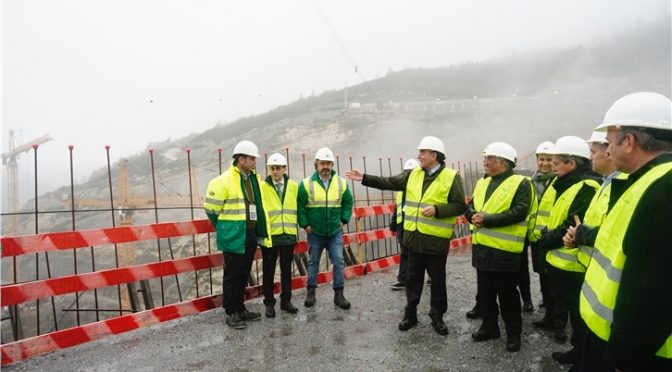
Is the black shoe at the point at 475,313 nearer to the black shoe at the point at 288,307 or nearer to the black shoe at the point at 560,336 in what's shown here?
the black shoe at the point at 560,336

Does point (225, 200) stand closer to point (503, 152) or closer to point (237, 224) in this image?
point (237, 224)

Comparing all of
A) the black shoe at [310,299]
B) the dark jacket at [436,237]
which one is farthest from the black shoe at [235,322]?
the dark jacket at [436,237]

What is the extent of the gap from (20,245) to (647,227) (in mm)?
4869

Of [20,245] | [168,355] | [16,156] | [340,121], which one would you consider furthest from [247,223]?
[16,156]

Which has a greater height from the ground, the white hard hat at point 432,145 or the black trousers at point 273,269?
the white hard hat at point 432,145

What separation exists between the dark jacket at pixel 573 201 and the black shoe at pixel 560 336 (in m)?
1.14

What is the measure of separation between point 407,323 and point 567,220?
2.00m

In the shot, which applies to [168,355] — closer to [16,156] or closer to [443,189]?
[443,189]

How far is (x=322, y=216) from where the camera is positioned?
5285mm

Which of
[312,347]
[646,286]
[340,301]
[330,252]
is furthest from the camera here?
[330,252]

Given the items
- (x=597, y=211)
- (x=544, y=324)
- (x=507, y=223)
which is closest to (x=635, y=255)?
(x=597, y=211)

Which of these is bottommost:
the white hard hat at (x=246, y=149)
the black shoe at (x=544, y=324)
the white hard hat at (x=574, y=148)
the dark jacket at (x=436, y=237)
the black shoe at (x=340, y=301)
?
the black shoe at (x=544, y=324)

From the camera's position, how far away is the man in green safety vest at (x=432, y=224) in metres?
4.26

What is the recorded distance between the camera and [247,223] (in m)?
4.71
